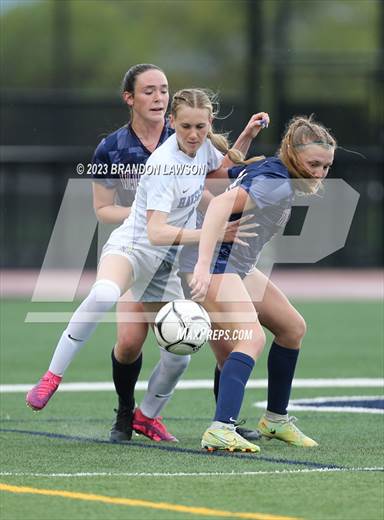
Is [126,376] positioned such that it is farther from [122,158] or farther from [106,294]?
[122,158]

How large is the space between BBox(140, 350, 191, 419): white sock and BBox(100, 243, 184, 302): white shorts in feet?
1.15

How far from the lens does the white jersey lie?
6.93 m

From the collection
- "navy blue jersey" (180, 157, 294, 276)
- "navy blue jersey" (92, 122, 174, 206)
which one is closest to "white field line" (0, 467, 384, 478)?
"navy blue jersey" (180, 157, 294, 276)

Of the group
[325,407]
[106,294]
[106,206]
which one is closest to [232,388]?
[106,294]

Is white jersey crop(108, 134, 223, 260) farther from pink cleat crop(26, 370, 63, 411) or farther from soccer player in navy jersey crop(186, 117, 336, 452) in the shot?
pink cleat crop(26, 370, 63, 411)

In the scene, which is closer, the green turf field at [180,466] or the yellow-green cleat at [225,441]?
the green turf field at [180,466]

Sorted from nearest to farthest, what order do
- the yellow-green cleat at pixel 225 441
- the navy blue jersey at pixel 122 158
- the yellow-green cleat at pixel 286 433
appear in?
the yellow-green cleat at pixel 225 441, the yellow-green cleat at pixel 286 433, the navy blue jersey at pixel 122 158

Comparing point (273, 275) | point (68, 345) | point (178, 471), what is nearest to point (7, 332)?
point (68, 345)

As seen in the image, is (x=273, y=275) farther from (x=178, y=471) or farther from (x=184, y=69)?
(x=178, y=471)

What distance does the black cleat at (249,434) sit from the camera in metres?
7.47

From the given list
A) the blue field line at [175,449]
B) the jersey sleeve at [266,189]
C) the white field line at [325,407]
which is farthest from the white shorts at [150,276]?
the white field line at [325,407]

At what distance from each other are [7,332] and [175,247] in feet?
24.3

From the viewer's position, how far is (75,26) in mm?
28359

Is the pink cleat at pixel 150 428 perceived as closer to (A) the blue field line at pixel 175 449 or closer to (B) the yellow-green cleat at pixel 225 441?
(A) the blue field line at pixel 175 449
